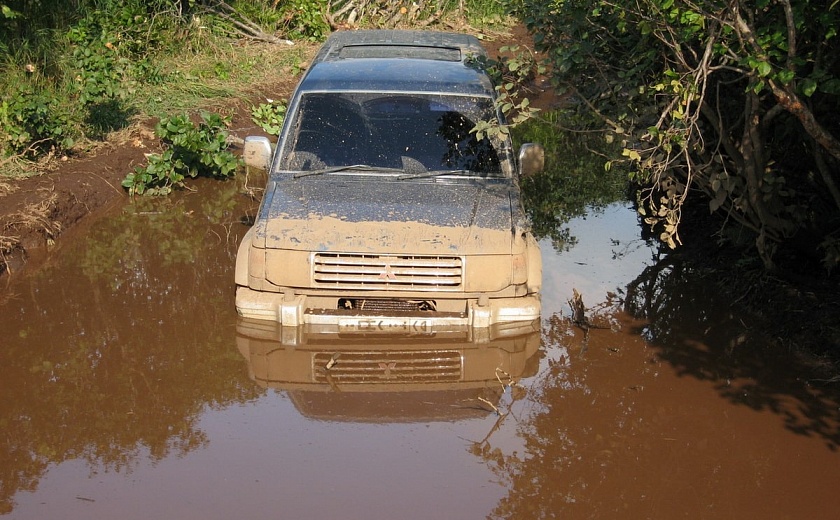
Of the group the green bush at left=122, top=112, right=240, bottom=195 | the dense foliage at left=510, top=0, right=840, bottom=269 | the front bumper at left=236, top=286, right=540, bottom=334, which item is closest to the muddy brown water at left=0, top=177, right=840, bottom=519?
the front bumper at left=236, top=286, right=540, bottom=334

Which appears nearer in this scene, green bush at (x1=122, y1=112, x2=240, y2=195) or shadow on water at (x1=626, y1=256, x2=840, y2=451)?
shadow on water at (x1=626, y1=256, x2=840, y2=451)

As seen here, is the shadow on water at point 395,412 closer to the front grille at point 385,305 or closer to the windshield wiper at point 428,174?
the front grille at point 385,305

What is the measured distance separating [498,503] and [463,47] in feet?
15.4

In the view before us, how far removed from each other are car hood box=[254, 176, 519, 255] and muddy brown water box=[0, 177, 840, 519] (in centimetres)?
69

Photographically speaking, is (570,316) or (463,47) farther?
(463,47)

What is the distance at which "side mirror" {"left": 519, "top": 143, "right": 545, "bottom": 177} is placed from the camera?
22.5 ft

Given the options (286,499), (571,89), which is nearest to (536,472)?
(286,499)

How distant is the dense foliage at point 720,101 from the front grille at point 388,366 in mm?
1717

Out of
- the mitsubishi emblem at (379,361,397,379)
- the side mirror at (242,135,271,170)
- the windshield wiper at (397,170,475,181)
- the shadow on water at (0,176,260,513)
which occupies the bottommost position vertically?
the shadow on water at (0,176,260,513)

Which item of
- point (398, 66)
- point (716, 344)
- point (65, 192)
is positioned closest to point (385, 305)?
point (398, 66)

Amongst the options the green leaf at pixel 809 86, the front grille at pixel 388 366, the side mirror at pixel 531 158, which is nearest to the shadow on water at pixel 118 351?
the front grille at pixel 388 366

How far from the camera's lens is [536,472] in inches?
198

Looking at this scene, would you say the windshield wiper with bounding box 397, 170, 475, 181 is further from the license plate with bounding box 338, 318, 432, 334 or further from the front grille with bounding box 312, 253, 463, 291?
the license plate with bounding box 338, 318, 432, 334

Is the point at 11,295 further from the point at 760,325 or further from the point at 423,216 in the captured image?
the point at 760,325
